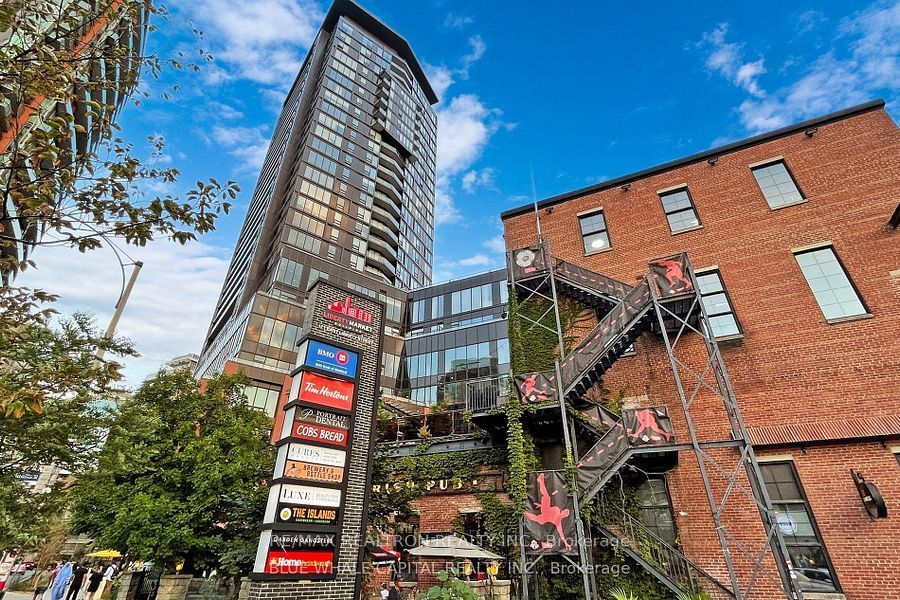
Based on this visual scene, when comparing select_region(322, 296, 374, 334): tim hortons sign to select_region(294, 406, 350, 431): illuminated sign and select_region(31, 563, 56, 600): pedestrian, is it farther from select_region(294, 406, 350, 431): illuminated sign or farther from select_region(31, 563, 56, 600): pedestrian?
select_region(31, 563, 56, 600): pedestrian

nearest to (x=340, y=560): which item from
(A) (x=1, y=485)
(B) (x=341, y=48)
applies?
(A) (x=1, y=485)

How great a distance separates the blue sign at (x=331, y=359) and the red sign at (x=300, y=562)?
359cm

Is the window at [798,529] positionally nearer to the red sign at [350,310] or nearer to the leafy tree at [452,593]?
the leafy tree at [452,593]

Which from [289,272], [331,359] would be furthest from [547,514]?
[289,272]

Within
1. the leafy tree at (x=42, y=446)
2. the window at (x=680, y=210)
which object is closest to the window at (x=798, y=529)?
the window at (x=680, y=210)

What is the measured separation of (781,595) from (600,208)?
13.6 metres

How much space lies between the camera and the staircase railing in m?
10.9

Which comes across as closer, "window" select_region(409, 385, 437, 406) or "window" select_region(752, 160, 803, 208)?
"window" select_region(752, 160, 803, 208)

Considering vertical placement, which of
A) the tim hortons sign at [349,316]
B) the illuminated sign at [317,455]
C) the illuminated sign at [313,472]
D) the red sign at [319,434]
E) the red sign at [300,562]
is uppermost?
the tim hortons sign at [349,316]

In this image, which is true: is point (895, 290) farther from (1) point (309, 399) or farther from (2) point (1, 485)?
(2) point (1, 485)

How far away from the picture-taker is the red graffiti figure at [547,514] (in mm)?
11090

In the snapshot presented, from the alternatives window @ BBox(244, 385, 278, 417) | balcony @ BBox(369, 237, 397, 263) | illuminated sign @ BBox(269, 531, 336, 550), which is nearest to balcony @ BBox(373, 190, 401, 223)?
balcony @ BBox(369, 237, 397, 263)

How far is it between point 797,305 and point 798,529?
6375 millimetres

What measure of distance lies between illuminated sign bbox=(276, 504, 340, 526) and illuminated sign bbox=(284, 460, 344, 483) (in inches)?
21.2
